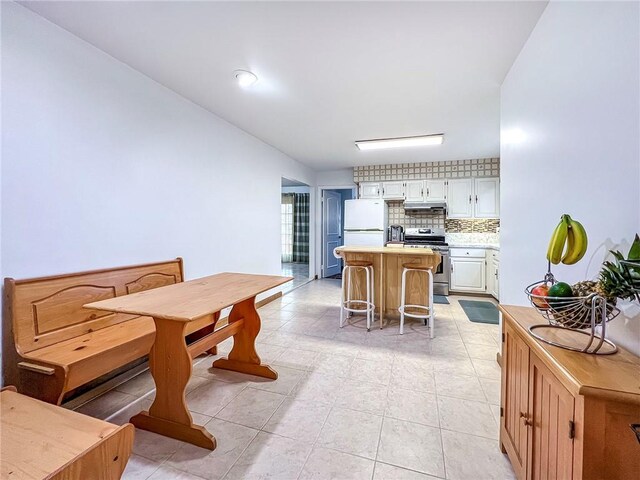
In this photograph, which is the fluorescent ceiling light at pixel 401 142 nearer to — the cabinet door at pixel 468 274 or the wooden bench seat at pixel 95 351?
the cabinet door at pixel 468 274

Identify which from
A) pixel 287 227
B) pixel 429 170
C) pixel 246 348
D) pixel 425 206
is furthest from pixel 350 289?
pixel 287 227

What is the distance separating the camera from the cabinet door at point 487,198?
4.80 m

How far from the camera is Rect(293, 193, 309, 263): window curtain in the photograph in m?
8.45

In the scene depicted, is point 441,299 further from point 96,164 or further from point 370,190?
point 96,164

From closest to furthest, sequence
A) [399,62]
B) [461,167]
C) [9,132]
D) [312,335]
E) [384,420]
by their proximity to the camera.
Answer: [9,132] < [384,420] < [399,62] < [312,335] < [461,167]

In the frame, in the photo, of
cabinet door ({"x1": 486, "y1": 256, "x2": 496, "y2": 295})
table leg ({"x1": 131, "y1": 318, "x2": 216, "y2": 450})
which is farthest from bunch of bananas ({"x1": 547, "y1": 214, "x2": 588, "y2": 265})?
cabinet door ({"x1": 486, "y1": 256, "x2": 496, "y2": 295})

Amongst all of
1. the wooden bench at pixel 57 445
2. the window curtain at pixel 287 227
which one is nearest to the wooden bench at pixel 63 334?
the wooden bench at pixel 57 445

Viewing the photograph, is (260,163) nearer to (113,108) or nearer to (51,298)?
(113,108)

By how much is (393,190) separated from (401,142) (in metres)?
1.60

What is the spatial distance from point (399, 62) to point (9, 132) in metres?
2.51

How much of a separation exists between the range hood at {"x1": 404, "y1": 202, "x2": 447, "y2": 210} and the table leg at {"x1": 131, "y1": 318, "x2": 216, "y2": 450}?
4.57 metres

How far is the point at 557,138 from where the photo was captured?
1.40 metres

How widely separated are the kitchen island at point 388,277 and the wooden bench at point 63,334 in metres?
2.26

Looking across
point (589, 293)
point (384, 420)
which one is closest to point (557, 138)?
point (589, 293)
